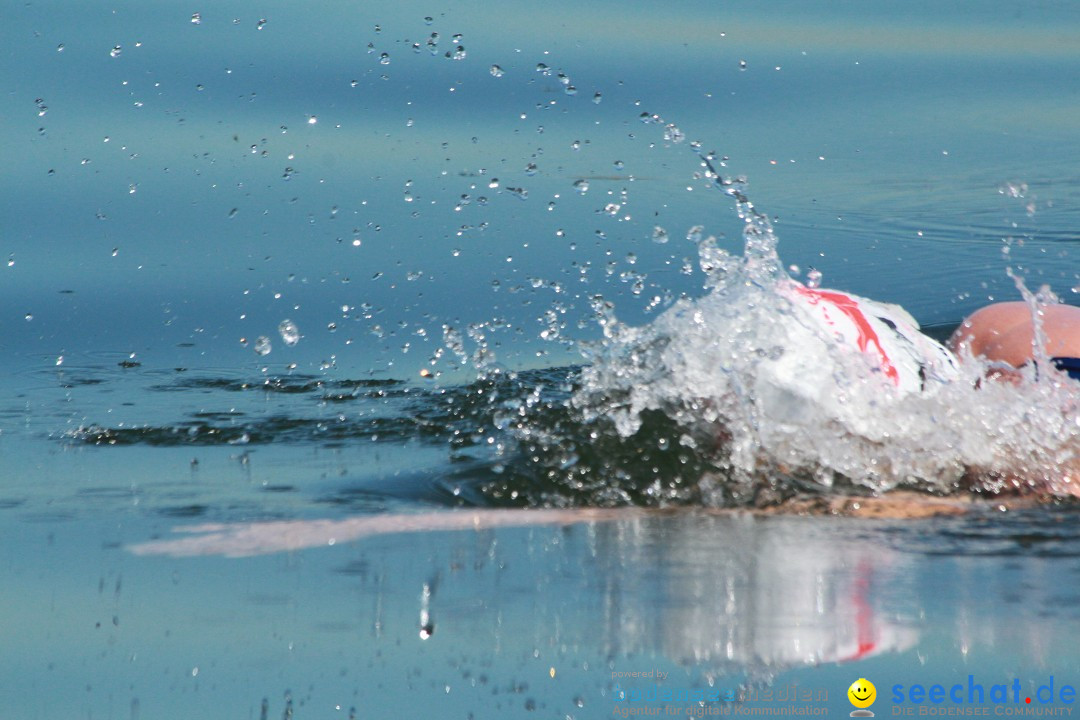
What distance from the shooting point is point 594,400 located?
4426 millimetres

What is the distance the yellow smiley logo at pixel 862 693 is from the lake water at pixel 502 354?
0.02m

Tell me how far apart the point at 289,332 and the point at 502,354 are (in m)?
0.77

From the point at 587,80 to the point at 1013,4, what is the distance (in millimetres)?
3421

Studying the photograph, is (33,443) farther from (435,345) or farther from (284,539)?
(435,345)

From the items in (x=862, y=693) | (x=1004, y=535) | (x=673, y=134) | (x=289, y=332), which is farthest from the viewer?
(x=673, y=134)

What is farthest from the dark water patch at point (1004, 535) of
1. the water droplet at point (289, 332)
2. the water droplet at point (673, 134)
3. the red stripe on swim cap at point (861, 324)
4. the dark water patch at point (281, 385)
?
the water droplet at point (673, 134)

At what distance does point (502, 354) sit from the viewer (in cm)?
535

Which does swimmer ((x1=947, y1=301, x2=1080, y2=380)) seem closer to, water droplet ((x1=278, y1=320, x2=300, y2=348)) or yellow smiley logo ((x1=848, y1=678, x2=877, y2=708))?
yellow smiley logo ((x1=848, y1=678, x2=877, y2=708))

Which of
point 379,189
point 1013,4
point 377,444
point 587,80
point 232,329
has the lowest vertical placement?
point 377,444

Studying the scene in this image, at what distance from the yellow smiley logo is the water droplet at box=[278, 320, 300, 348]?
3.20 metres

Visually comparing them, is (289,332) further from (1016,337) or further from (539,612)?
(539,612)

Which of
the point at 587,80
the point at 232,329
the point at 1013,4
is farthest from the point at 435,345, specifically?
the point at 1013,4

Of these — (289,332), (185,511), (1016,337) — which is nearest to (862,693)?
(185,511)

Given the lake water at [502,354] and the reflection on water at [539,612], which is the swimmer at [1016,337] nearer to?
the lake water at [502,354]
